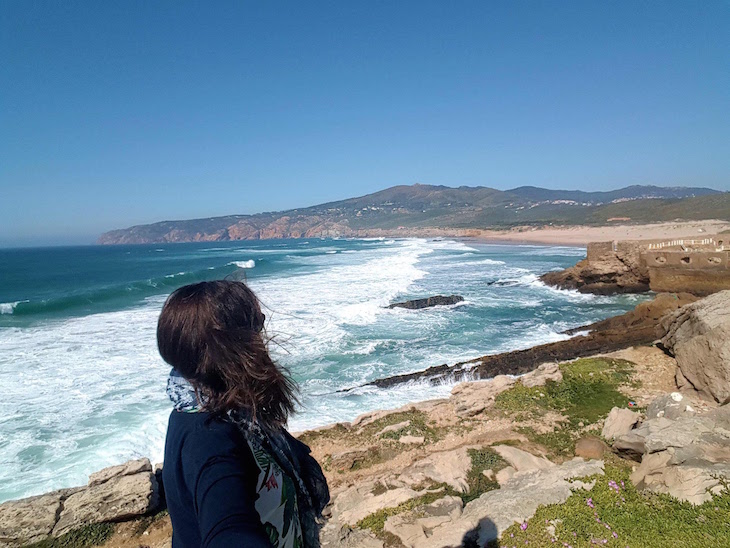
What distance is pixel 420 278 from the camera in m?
31.6

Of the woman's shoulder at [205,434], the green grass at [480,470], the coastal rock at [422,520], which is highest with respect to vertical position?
the woman's shoulder at [205,434]

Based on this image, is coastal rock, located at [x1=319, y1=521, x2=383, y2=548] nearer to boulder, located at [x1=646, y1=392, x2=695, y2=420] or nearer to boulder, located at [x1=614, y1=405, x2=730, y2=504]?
boulder, located at [x1=614, y1=405, x2=730, y2=504]

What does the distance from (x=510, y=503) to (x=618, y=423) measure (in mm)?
3258

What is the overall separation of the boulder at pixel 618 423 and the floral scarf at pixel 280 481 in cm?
647

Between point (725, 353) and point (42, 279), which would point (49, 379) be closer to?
point (725, 353)

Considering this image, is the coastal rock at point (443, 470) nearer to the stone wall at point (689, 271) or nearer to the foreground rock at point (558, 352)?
the foreground rock at point (558, 352)

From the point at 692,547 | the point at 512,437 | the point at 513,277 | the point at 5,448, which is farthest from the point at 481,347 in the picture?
the point at 513,277

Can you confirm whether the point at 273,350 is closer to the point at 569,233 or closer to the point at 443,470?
the point at 443,470

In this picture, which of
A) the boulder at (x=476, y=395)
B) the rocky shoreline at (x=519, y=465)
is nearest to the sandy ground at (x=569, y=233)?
the rocky shoreline at (x=519, y=465)

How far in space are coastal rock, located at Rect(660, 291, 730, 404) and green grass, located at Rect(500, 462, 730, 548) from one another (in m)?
3.86

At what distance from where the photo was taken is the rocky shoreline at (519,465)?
4184mm

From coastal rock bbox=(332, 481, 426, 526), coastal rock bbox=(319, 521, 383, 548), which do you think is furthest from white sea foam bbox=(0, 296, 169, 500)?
coastal rock bbox=(319, 521, 383, 548)

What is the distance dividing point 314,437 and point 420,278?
2415cm

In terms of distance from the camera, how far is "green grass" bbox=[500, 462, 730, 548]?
11.6 ft
